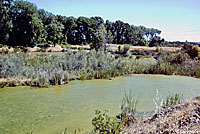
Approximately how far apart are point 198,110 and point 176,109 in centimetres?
42

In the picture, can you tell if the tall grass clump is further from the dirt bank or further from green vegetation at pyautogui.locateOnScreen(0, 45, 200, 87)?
the dirt bank

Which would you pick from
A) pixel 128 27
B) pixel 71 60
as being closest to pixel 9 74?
pixel 71 60

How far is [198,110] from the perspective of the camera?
3.28 meters

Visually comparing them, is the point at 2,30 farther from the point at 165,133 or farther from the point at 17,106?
the point at 165,133

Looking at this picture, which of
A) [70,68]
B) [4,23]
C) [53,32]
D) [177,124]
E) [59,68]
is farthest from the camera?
[53,32]

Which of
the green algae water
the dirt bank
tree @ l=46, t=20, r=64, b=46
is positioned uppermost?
tree @ l=46, t=20, r=64, b=46

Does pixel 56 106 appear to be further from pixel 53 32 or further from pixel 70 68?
pixel 53 32

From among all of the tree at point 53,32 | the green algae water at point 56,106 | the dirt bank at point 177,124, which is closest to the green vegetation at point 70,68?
the green algae water at point 56,106

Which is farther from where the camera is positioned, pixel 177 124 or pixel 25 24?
pixel 25 24

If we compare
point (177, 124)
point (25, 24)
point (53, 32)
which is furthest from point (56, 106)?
point (53, 32)

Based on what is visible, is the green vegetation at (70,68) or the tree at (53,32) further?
the tree at (53,32)

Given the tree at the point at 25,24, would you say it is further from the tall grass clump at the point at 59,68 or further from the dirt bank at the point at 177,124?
the dirt bank at the point at 177,124

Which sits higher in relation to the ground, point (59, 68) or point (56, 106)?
point (59, 68)

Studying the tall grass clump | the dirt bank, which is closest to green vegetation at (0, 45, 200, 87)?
the tall grass clump
